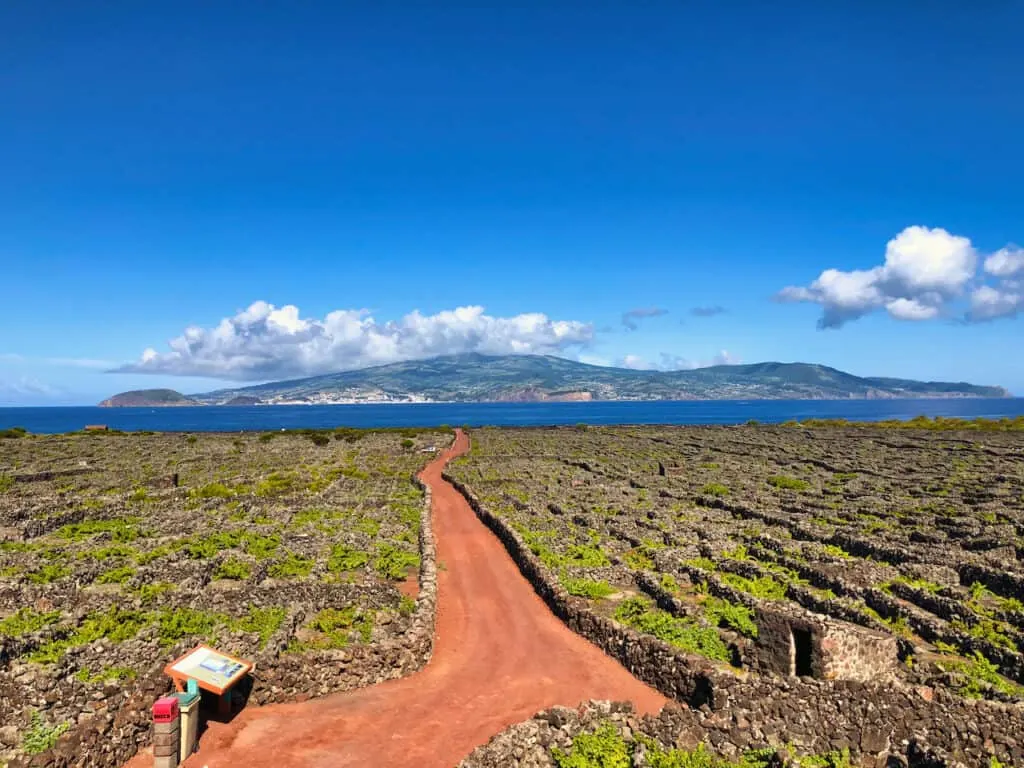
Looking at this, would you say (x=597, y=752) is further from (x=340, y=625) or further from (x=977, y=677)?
(x=977, y=677)

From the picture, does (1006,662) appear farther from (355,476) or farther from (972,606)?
(355,476)

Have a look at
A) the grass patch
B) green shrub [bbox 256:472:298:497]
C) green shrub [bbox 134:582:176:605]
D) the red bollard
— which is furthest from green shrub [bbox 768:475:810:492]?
the red bollard

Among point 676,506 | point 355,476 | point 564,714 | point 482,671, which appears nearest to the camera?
point 564,714

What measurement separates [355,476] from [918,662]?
50.0 meters

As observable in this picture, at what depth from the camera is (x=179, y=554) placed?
29156 mm

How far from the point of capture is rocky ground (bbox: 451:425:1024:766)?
17.9 meters

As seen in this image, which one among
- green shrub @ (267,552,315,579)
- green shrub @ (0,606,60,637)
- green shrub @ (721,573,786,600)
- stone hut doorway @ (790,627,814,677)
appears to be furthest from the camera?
green shrub @ (267,552,315,579)

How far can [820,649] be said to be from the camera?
16188mm

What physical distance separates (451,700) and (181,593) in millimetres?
11744

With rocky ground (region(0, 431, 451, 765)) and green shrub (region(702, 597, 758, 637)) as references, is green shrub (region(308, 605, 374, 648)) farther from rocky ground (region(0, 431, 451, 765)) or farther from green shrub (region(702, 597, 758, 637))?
green shrub (region(702, 597, 758, 637))

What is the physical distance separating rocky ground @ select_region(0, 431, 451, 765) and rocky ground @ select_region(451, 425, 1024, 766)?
721 centimetres

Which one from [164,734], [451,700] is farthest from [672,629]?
[164,734]

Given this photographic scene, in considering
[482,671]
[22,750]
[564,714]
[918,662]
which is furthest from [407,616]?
[918,662]

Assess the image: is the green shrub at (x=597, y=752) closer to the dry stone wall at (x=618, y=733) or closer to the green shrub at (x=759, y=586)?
the dry stone wall at (x=618, y=733)
